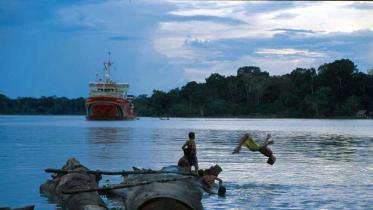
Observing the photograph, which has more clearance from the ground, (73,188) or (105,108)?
(105,108)

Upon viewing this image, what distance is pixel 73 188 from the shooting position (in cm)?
1667

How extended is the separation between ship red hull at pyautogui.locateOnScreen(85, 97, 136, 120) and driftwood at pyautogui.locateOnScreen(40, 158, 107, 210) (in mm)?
92841

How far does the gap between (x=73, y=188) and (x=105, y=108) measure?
3848 inches

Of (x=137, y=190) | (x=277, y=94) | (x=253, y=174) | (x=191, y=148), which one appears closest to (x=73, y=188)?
(x=137, y=190)

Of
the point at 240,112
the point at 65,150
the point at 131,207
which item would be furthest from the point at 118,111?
the point at 131,207

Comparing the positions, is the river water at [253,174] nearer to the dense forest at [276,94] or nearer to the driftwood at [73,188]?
the driftwood at [73,188]

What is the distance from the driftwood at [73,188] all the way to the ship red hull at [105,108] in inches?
3655

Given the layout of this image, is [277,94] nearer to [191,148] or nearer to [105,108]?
[105,108]

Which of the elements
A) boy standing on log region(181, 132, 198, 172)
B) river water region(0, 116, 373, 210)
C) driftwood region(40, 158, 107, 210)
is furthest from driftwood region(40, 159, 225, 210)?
boy standing on log region(181, 132, 198, 172)

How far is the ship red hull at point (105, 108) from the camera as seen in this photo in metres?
112

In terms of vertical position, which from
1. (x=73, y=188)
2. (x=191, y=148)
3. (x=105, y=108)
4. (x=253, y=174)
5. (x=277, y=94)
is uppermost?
(x=277, y=94)

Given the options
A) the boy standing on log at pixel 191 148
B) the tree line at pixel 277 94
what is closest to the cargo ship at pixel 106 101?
the tree line at pixel 277 94

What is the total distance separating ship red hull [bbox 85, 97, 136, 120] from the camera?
112044 millimetres

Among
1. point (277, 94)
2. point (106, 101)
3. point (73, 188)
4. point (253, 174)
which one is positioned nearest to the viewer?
point (73, 188)
